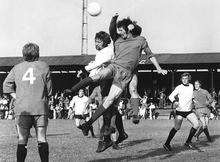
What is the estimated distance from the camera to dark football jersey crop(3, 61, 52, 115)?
7875 millimetres

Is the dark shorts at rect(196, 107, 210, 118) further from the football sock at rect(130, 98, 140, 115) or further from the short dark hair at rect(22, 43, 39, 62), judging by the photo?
the short dark hair at rect(22, 43, 39, 62)

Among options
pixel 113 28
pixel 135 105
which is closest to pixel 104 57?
pixel 113 28

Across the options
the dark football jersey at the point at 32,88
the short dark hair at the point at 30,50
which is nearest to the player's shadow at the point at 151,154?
the dark football jersey at the point at 32,88

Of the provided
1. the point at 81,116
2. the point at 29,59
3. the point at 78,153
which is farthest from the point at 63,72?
the point at 29,59

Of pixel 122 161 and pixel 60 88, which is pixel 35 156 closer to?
pixel 122 161

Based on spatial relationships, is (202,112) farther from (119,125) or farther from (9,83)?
(9,83)

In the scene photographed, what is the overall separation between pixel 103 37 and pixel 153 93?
3473cm

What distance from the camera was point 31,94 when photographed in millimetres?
7879

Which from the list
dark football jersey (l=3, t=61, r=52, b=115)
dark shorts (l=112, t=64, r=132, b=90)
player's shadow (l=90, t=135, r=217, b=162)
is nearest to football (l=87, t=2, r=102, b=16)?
player's shadow (l=90, t=135, r=217, b=162)

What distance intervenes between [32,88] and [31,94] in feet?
0.32

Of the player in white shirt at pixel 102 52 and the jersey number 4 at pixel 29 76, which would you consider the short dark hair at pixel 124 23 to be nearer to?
the player in white shirt at pixel 102 52

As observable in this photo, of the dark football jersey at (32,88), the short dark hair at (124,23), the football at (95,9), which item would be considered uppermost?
the football at (95,9)

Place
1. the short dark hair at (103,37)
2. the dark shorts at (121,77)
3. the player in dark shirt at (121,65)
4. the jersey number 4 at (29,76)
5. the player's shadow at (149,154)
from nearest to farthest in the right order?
1. the jersey number 4 at (29,76)
2. the player in dark shirt at (121,65)
3. the dark shorts at (121,77)
4. the player's shadow at (149,154)
5. the short dark hair at (103,37)

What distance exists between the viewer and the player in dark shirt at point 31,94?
7.88 metres
